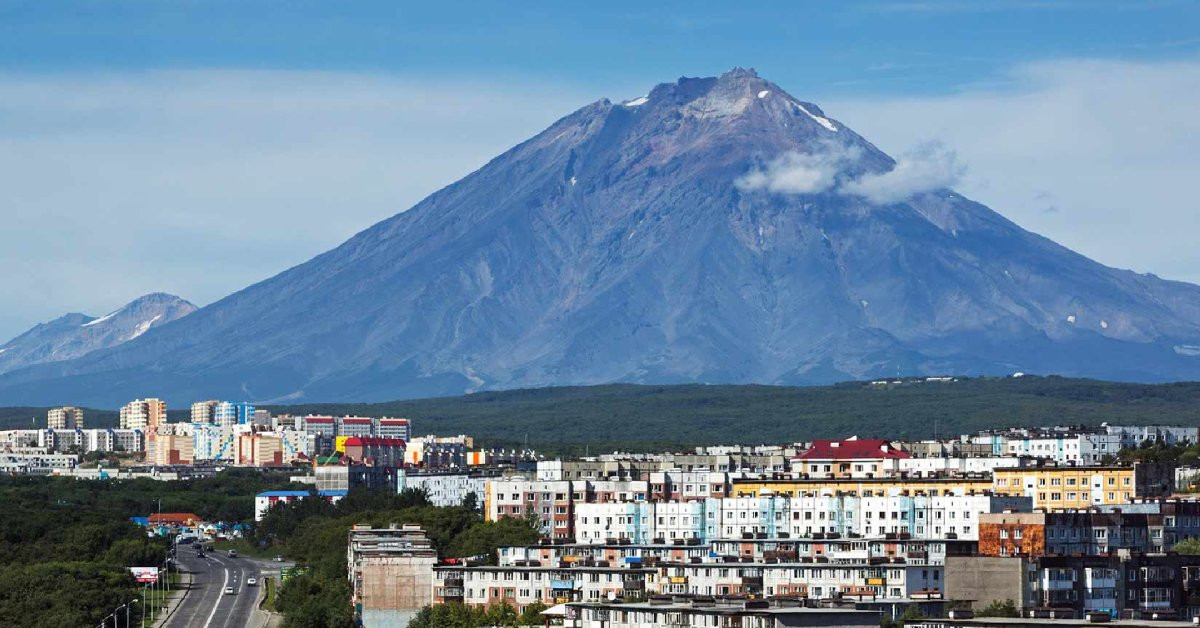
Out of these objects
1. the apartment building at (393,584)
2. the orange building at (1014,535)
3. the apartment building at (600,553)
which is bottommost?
the apartment building at (393,584)

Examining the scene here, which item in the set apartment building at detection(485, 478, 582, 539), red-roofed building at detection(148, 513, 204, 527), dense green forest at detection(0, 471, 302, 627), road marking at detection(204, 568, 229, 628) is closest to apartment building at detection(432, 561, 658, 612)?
dense green forest at detection(0, 471, 302, 627)

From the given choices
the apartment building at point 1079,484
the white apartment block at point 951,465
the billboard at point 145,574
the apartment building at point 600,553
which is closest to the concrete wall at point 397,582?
the apartment building at point 600,553

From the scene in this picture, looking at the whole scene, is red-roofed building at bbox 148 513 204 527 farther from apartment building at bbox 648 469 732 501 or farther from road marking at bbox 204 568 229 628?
apartment building at bbox 648 469 732 501

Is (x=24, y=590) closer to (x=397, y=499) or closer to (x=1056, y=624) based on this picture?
(x=397, y=499)

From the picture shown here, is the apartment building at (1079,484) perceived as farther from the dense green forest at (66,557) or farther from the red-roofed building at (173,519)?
the red-roofed building at (173,519)

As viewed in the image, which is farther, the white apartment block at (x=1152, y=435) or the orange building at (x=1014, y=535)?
the white apartment block at (x=1152, y=435)

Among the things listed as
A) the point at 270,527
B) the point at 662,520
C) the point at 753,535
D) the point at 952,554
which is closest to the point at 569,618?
the point at 952,554
